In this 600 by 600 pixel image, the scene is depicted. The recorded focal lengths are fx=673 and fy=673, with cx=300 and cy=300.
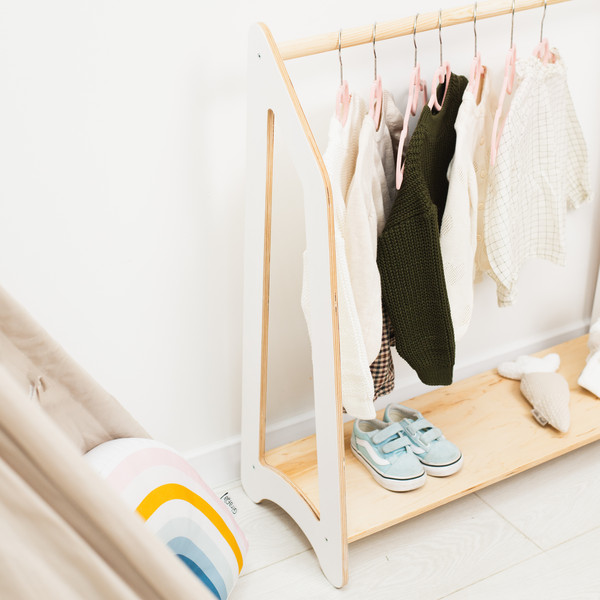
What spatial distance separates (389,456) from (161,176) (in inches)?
30.0

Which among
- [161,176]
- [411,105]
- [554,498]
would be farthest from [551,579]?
[161,176]

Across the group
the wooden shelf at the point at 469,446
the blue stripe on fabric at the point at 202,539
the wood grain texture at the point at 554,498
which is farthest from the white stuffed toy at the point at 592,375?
the blue stripe on fabric at the point at 202,539

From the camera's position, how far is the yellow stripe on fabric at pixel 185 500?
41.8 inches

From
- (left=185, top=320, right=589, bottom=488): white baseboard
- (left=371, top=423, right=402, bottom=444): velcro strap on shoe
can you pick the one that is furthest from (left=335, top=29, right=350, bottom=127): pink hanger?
(left=185, top=320, right=589, bottom=488): white baseboard

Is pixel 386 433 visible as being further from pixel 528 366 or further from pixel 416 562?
pixel 528 366

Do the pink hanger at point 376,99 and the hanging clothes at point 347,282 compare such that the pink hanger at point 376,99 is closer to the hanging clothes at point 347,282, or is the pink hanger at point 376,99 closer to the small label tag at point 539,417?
the hanging clothes at point 347,282

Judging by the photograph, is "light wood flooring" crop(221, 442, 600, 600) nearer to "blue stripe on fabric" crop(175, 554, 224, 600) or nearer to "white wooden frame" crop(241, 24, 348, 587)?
"white wooden frame" crop(241, 24, 348, 587)

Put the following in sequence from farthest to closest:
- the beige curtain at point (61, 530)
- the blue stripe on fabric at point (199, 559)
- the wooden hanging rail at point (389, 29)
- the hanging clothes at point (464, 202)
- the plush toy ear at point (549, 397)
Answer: the plush toy ear at point (549, 397) → the hanging clothes at point (464, 202) → the wooden hanging rail at point (389, 29) → the blue stripe on fabric at point (199, 559) → the beige curtain at point (61, 530)

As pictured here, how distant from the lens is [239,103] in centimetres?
Result: 137

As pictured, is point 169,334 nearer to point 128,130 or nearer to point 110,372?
point 110,372

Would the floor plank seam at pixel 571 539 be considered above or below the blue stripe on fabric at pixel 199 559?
below

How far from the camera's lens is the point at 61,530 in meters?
0.45

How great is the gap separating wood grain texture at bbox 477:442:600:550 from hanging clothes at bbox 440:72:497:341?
417 millimetres

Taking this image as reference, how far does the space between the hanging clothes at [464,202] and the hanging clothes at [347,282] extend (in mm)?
211
